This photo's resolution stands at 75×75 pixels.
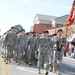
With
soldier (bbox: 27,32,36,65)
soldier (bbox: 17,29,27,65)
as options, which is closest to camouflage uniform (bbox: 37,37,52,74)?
soldier (bbox: 27,32,36,65)

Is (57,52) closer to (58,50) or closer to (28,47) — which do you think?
(58,50)

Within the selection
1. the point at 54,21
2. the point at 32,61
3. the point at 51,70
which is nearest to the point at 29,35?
the point at 32,61

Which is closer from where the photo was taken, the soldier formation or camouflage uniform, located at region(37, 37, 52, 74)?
camouflage uniform, located at region(37, 37, 52, 74)

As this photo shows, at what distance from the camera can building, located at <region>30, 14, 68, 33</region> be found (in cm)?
7800

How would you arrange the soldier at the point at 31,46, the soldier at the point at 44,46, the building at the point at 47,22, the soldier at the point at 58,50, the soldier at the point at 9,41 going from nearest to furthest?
the soldier at the point at 44,46 → the soldier at the point at 58,50 → the soldier at the point at 31,46 → the soldier at the point at 9,41 → the building at the point at 47,22

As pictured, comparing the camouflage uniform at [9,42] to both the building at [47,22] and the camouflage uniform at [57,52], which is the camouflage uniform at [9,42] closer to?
the camouflage uniform at [57,52]

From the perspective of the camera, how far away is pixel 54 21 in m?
87.4

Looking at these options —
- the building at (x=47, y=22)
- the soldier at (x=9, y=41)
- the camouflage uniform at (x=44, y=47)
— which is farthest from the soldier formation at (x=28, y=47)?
the building at (x=47, y=22)

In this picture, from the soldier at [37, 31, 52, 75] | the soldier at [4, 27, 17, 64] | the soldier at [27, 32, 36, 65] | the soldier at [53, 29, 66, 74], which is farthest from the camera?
the soldier at [4, 27, 17, 64]

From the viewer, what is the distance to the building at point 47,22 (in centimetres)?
7800

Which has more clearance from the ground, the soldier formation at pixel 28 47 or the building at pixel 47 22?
the building at pixel 47 22

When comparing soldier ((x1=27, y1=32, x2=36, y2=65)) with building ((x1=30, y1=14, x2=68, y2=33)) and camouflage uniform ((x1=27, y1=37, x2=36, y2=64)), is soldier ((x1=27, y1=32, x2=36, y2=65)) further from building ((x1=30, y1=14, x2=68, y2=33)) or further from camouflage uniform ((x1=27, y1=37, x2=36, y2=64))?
building ((x1=30, y1=14, x2=68, y2=33))

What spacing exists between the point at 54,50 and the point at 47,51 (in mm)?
596

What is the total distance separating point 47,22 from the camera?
93375mm
